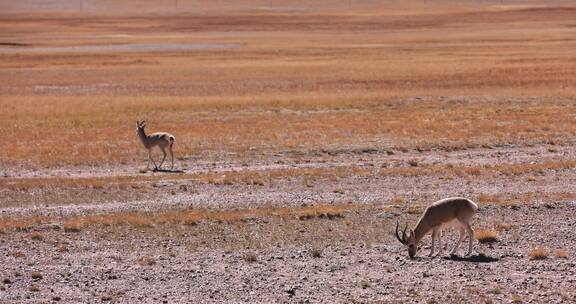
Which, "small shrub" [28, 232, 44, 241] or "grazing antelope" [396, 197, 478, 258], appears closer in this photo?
"grazing antelope" [396, 197, 478, 258]

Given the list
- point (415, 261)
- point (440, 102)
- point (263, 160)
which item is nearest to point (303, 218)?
point (415, 261)

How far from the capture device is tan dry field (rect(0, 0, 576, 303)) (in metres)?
13.5

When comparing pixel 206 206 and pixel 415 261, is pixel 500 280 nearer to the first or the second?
pixel 415 261

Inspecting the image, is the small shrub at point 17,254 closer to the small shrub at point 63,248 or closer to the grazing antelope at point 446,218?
the small shrub at point 63,248

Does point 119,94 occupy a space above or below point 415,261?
below

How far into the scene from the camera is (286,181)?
23.2 metres

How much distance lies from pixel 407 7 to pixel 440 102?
156372mm

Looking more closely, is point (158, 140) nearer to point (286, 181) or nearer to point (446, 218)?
point (286, 181)

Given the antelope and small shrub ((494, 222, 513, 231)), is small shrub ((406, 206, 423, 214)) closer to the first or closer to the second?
small shrub ((494, 222, 513, 231))

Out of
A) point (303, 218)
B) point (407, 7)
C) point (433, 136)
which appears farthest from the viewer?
point (407, 7)

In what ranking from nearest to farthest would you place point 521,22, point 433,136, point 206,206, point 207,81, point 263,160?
point 206,206
point 263,160
point 433,136
point 207,81
point 521,22

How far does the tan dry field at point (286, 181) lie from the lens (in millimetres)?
13477

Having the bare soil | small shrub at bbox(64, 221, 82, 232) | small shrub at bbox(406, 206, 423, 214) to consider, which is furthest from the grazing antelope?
small shrub at bbox(64, 221, 82, 232)

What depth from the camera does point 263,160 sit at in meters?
27.3
